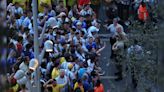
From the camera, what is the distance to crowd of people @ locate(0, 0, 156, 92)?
43.7 feet

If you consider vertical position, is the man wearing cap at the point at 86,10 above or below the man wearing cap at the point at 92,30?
above

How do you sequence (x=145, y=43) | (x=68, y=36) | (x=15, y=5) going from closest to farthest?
(x=145, y=43), (x=68, y=36), (x=15, y=5)

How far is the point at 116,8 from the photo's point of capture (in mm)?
17891

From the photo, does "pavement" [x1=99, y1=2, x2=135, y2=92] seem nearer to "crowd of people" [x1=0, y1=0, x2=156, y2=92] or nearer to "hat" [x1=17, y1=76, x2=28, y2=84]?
"crowd of people" [x1=0, y1=0, x2=156, y2=92]

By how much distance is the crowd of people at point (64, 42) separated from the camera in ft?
43.7

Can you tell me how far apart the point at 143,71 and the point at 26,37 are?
181 inches

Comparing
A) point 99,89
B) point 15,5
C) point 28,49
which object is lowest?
point 99,89

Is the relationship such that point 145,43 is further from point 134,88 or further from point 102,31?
point 102,31

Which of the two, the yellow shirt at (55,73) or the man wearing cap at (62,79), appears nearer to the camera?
the man wearing cap at (62,79)

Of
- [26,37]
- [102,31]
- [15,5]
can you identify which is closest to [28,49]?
[26,37]

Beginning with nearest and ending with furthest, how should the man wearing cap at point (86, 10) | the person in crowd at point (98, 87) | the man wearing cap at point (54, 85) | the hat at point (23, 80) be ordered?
the hat at point (23, 80) < the man wearing cap at point (54, 85) < the person in crowd at point (98, 87) < the man wearing cap at point (86, 10)

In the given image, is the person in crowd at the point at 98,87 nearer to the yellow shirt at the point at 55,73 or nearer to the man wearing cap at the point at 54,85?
the man wearing cap at the point at 54,85

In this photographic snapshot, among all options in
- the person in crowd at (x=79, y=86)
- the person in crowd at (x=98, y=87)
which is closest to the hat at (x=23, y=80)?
the person in crowd at (x=79, y=86)

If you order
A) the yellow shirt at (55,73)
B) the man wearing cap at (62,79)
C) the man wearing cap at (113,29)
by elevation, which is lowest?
the man wearing cap at (62,79)
